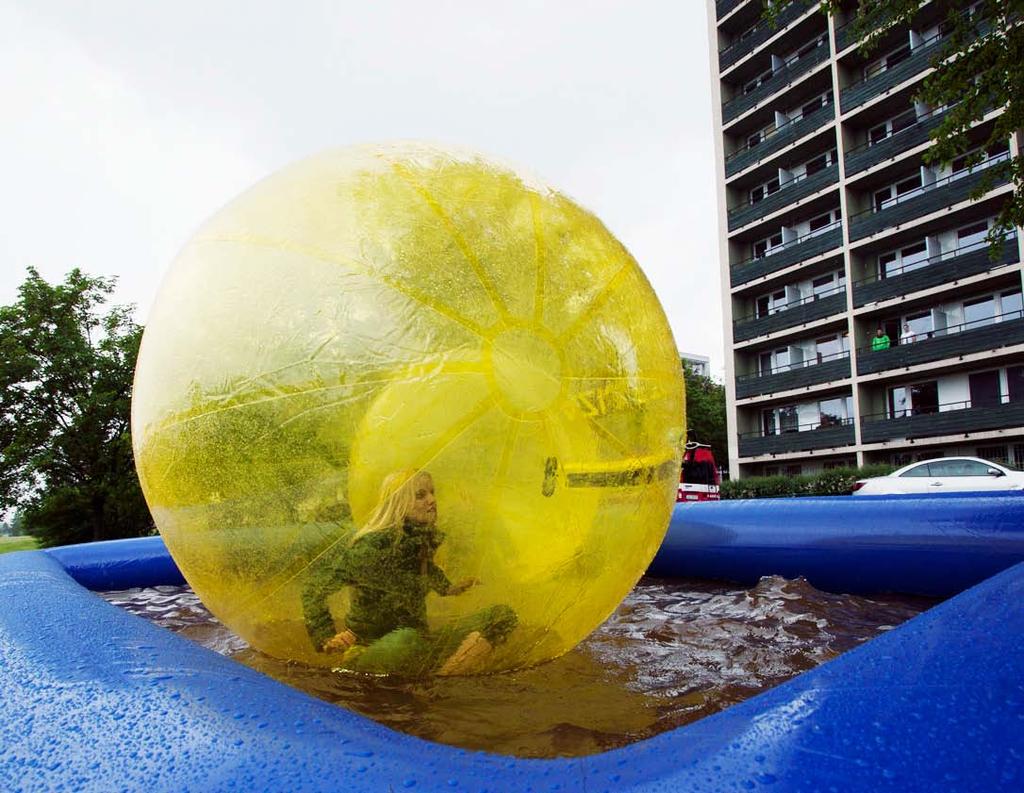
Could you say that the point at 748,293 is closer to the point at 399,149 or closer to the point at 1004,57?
the point at 1004,57

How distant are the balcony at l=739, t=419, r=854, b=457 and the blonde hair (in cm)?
2851

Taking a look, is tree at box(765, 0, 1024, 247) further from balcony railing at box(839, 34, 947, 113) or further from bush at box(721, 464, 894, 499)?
balcony railing at box(839, 34, 947, 113)

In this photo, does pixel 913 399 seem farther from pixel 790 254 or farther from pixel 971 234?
pixel 790 254

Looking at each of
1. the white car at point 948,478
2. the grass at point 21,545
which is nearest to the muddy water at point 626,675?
the white car at point 948,478

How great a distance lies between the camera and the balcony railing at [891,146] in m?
25.9

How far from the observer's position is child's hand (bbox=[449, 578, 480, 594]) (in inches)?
77.9

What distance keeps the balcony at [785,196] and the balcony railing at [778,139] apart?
172cm

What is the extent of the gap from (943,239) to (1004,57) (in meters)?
24.5

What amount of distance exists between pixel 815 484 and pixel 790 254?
41.3ft

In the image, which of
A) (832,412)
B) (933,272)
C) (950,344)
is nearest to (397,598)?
A: (950,344)

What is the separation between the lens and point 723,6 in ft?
112

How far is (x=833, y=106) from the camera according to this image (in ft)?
95.6

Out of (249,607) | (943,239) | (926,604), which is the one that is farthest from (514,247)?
(943,239)

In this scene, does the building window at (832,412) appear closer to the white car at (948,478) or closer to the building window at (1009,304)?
the building window at (1009,304)
